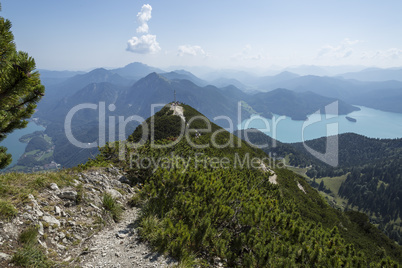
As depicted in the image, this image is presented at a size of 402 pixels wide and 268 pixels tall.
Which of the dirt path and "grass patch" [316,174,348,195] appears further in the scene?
"grass patch" [316,174,348,195]

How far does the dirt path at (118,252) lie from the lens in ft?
18.0

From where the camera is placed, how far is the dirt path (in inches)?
216

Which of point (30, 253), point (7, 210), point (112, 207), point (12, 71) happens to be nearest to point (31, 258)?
point (30, 253)

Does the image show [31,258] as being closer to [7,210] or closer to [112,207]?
[7,210]

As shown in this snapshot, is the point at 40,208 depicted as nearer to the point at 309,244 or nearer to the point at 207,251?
the point at 207,251

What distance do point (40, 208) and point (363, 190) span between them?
20114 centimetres

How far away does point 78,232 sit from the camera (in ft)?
21.8

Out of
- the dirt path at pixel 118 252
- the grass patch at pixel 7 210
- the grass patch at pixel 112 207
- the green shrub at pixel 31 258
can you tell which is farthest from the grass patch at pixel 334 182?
the grass patch at pixel 7 210

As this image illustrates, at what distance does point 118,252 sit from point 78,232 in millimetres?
1816

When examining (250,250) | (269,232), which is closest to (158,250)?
(250,250)

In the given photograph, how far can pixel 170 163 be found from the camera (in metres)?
10.7

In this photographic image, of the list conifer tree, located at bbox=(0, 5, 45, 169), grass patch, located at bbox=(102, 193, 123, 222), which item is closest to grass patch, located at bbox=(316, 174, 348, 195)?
grass patch, located at bbox=(102, 193, 123, 222)

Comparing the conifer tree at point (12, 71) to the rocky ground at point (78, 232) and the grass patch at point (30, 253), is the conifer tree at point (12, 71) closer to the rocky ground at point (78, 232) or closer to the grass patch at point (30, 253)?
the grass patch at point (30, 253)

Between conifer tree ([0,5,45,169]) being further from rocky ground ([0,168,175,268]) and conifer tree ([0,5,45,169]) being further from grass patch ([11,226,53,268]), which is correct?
rocky ground ([0,168,175,268])
